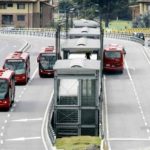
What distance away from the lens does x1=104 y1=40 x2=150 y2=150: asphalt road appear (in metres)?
50.8

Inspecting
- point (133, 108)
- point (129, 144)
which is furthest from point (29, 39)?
point (129, 144)

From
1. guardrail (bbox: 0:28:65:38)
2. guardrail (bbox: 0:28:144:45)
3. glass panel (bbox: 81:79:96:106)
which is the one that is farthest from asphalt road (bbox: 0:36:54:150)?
guardrail (bbox: 0:28:65:38)

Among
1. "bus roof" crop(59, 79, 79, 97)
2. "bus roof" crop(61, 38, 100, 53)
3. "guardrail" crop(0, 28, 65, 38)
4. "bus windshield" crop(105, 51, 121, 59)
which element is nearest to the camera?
"bus roof" crop(59, 79, 79, 97)

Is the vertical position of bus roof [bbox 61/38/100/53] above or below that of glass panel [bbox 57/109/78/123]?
above

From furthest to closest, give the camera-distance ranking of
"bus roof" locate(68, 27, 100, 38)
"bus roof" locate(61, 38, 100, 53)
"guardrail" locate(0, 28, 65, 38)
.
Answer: "guardrail" locate(0, 28, 65, 38), "bus roof" locate(68, 27, 100, 38), "bus roof" locate(61, 38, 100, 53)

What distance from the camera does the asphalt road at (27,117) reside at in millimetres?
46438

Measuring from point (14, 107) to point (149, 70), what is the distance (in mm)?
27363

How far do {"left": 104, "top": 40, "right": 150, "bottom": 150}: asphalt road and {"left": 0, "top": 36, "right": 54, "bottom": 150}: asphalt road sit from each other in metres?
3.99

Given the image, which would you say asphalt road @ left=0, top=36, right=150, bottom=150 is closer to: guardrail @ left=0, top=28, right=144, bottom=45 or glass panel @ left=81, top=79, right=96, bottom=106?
glass panel @ left=81, top=79, right=96, bottom=106

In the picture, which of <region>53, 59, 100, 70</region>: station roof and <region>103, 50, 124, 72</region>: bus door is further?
<region>103, 50, 124, 72</region>: bus door

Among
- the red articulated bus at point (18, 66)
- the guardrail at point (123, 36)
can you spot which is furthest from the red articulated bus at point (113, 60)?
the guardrail at point (123, 36)

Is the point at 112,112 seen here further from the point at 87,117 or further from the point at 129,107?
the point at 87,117

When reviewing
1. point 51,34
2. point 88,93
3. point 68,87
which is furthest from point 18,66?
point 51,34

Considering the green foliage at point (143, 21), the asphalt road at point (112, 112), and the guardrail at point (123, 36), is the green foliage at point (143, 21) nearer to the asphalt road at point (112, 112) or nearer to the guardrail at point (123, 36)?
the guardrail at point (123, 36)
